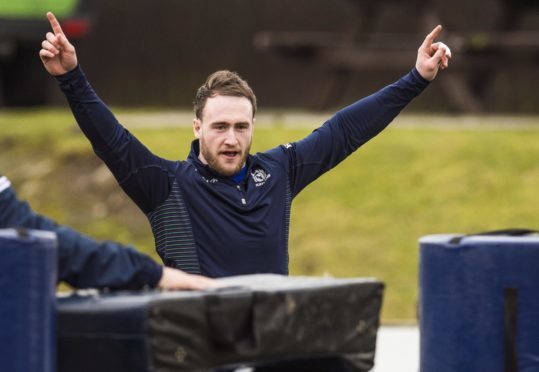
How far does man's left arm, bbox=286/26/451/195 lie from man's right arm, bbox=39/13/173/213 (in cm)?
66

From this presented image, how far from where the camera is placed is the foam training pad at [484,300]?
5402 millimetres

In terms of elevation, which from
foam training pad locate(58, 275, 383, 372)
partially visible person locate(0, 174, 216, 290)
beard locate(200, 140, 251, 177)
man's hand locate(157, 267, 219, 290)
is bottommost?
foam training pad locate(58, 275, 383, 372)

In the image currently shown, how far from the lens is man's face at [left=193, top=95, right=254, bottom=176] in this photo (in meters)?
6.23

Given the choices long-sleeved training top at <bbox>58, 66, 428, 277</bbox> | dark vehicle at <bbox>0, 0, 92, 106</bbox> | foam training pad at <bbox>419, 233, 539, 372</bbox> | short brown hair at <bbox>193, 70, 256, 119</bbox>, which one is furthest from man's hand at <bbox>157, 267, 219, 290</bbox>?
dark vehicle at <bbox>0, 0, 92, 106</bbox>

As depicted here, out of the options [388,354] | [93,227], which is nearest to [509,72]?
[93,227]

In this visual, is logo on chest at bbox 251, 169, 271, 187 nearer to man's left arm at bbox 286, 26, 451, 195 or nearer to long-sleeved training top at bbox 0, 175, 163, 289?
man's left arm at bbox 286, 26, 451, 195

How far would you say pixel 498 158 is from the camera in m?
14.3

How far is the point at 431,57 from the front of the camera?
6.63 metres

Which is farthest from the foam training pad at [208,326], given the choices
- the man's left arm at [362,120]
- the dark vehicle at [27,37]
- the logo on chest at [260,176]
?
the dark vehicle at [27,37]

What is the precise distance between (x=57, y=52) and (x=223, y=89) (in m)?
0.81

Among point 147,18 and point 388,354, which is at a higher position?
point 147,18

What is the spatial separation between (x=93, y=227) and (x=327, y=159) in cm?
757

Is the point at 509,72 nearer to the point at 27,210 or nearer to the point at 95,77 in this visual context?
the point at 95,77

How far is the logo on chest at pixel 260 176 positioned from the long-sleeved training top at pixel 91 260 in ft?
4.39
